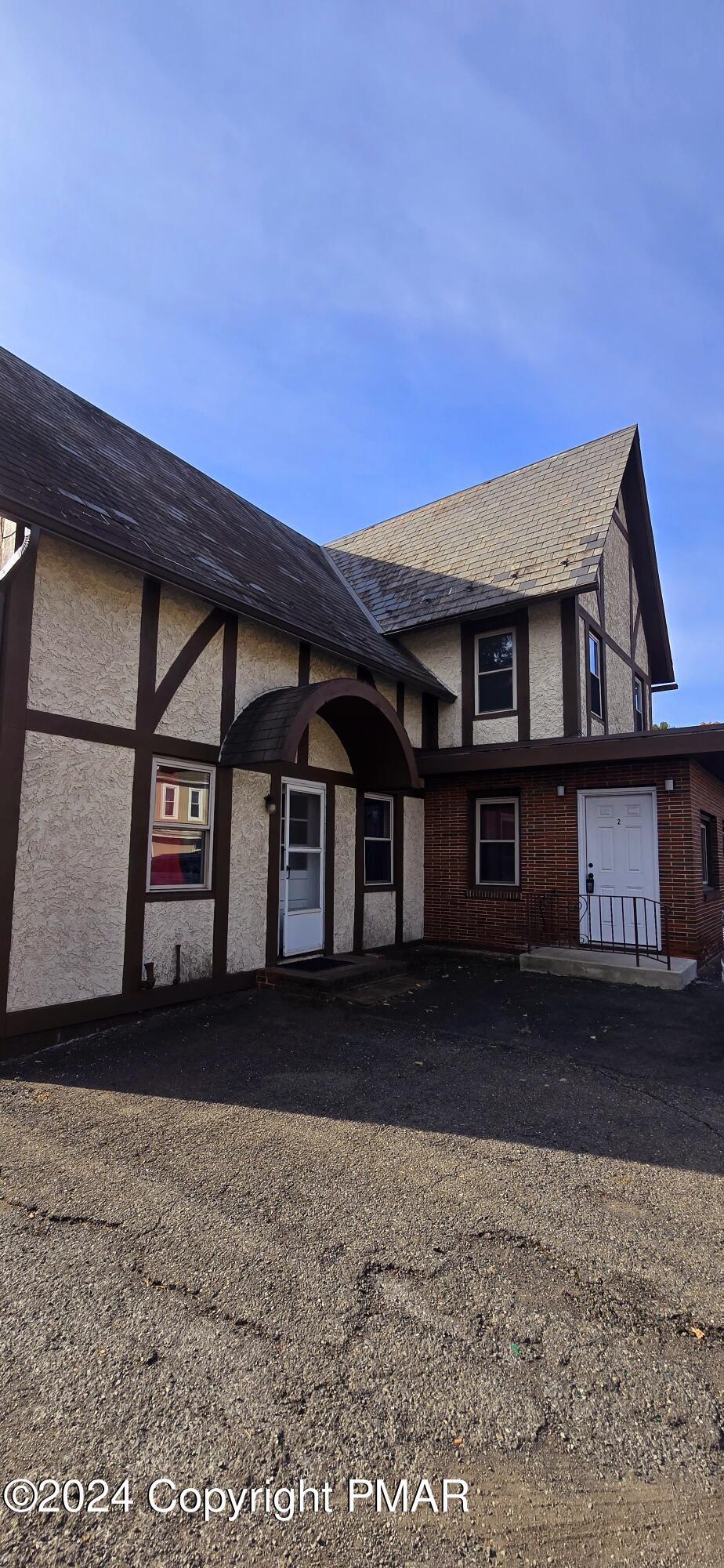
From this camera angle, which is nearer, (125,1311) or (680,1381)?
(680,1381)

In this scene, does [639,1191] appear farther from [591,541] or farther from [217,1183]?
[591,541]

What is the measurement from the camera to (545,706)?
439 inches

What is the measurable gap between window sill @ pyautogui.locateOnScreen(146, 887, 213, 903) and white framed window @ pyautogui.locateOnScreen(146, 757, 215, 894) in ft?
0.04

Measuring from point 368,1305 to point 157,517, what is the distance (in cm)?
818

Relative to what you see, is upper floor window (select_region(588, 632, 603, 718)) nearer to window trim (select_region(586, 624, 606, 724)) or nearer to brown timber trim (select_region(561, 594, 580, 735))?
window trim (select_region(586, 624, 606, 724))

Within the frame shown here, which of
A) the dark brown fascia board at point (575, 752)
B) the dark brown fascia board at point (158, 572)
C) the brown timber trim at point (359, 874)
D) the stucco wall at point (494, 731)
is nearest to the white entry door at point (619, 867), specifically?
the dark brown fascia board at point (575, 752)

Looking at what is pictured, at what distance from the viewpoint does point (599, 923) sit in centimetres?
1038

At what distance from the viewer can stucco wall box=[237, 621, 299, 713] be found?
8359 millimetres

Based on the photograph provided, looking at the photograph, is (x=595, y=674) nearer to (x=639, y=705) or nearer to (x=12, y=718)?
(x=639, y=705)

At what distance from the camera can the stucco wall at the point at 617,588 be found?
12828 mm

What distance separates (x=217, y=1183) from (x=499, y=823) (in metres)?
8.65

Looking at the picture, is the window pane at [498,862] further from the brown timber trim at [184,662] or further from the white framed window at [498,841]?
the brown timber trim at [184,662]

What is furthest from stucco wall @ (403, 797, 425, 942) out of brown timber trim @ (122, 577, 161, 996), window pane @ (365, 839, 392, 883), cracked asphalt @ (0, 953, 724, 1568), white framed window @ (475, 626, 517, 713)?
cracked asphalt @ (0, 953, 724, 1568)

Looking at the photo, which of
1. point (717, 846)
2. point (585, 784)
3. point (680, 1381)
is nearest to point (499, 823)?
point (585, 784)
